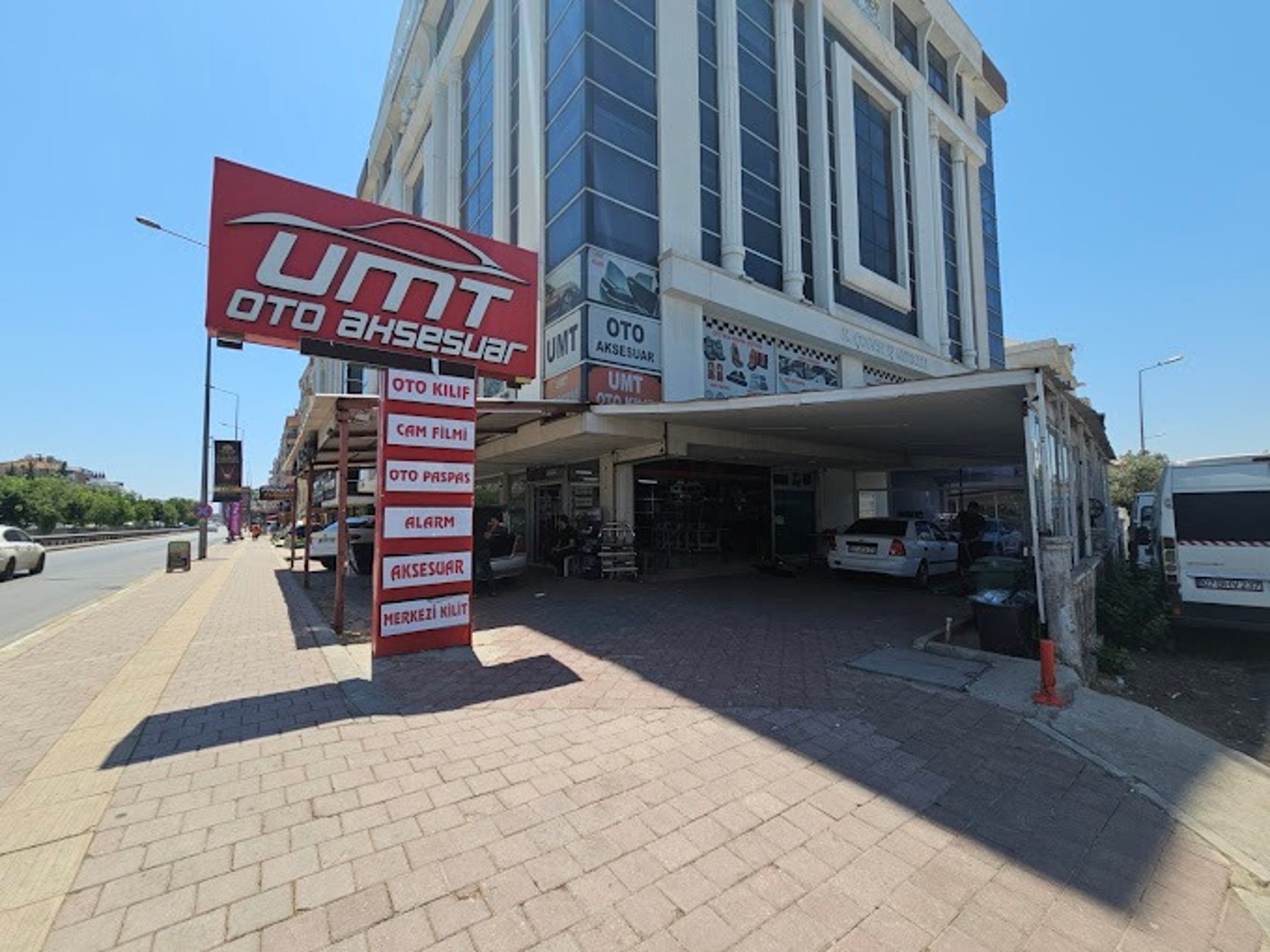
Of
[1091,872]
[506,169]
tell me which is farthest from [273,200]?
[506,169]

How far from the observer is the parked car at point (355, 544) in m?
14.3

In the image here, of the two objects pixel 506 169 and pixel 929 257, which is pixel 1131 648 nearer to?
pixel 506 169

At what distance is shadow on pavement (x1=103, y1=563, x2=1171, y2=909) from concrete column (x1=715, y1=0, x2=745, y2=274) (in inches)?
416

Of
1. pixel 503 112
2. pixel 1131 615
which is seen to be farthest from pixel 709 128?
pixel 1131 615

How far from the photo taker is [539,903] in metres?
2.38

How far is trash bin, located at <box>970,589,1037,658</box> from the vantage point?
611 centimetres

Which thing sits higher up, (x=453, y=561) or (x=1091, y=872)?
(x=453, y=561)

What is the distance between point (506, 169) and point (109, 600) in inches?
571

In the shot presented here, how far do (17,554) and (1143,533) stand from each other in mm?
30008

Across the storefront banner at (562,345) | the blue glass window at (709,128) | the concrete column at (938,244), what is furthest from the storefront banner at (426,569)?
the concrete column at (938,244)

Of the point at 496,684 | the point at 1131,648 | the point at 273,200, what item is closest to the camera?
the point at 496,684

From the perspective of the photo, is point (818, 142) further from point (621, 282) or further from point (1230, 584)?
point (1230, 584)

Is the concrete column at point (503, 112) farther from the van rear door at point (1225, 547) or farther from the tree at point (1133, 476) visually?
the tree at point (1133, 476)

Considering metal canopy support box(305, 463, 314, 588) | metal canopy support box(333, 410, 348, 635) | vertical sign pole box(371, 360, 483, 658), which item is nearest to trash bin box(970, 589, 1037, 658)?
vertical sign pole box(371, 360, 483, 658)
